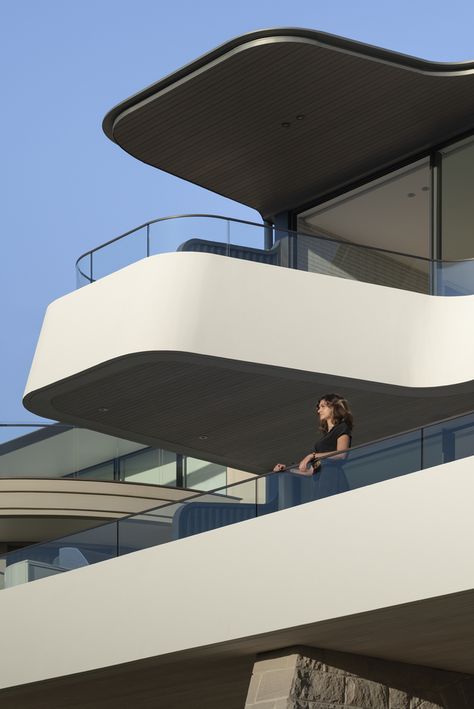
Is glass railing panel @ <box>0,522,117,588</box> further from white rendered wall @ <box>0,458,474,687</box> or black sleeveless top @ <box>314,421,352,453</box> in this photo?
black sleeveless top @ <box>314,421,352,453</box>

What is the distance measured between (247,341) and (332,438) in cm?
352

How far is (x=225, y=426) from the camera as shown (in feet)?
69.6

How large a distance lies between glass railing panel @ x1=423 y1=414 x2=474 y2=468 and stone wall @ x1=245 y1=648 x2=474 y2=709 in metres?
2.70

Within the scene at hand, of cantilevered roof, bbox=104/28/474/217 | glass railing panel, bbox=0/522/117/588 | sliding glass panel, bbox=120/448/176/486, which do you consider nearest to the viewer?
glass railing panel, bbox=0/522/117/588

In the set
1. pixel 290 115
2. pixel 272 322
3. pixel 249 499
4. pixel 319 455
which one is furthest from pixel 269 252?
pixel 319 455

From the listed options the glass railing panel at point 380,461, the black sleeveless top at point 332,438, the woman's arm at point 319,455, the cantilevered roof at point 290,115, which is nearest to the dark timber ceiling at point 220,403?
the black sleeveless top at point 332,438

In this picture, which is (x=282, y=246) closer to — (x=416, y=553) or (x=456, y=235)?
(x=456, y=235)

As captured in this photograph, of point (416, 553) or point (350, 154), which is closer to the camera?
point (416, 553)

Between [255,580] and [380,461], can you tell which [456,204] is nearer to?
[380,461]

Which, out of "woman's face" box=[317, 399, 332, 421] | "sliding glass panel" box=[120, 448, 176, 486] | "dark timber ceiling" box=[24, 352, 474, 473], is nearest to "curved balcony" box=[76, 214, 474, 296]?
"dark timber ceiling" box=[24, 352, 474, 473]

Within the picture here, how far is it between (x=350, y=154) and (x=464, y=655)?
27.3ft

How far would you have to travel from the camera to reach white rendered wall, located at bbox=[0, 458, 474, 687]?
518 inches

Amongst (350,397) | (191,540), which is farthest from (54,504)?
(191,540)

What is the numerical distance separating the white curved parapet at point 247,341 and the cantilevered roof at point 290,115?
248 centimetres
